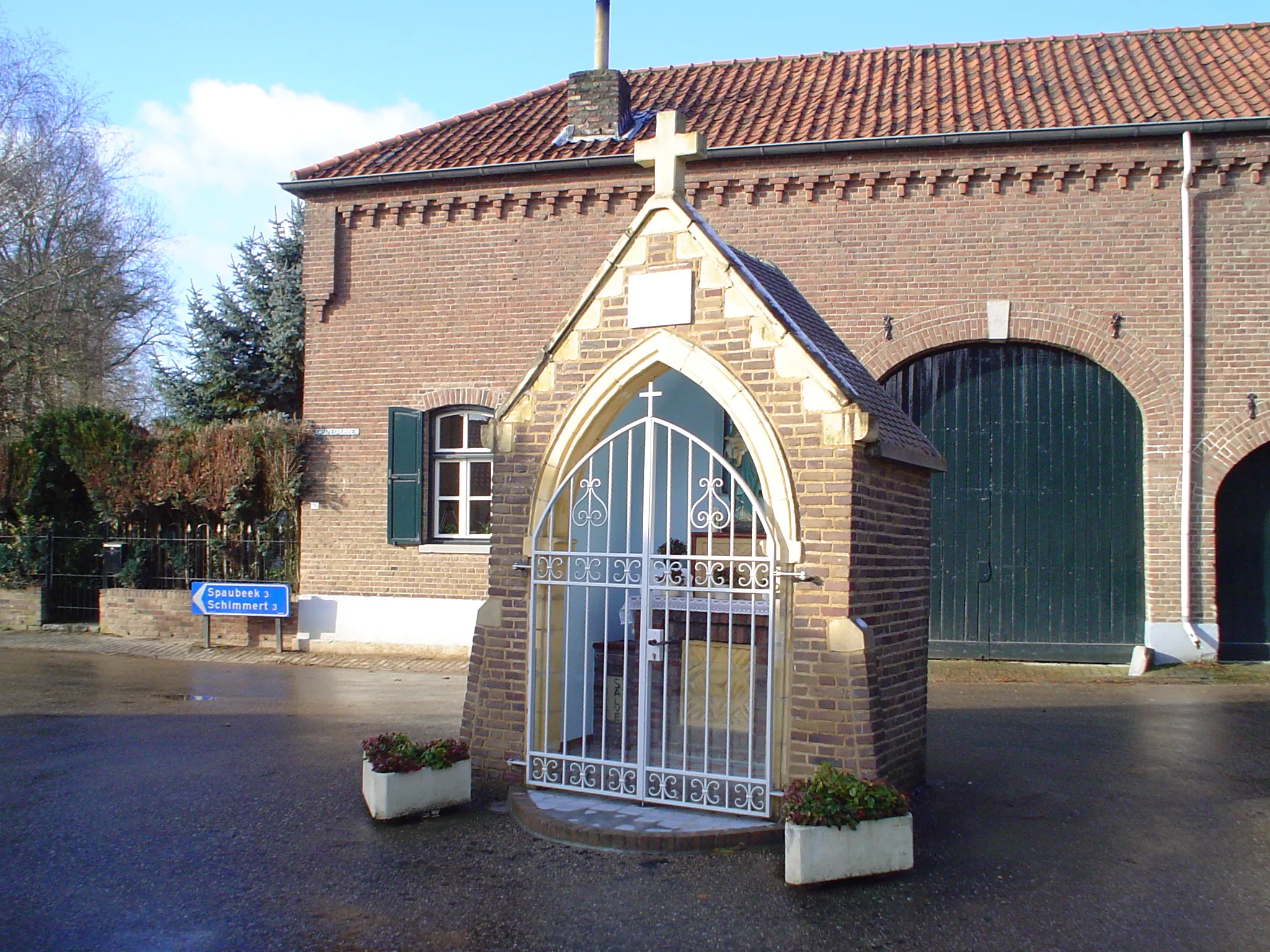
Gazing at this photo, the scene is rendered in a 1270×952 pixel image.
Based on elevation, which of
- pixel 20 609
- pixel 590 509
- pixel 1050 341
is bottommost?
pixel 20 609

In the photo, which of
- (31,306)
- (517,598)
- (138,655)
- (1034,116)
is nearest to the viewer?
(517,598)

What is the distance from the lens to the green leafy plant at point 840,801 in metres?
5.47

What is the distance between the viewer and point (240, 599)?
580 inches

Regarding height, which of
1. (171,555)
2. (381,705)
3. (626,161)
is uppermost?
(626,161)

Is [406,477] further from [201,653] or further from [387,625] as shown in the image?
[201,653]

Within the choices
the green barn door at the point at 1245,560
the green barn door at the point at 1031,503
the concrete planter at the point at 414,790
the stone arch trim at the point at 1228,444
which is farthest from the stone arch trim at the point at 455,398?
the green barn door at the point at 1245,560

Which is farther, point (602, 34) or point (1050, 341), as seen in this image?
point (602, 34)

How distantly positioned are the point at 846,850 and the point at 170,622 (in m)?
12.5

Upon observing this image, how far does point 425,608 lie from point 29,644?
5.71 metres

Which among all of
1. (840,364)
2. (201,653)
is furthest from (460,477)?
(840,364)

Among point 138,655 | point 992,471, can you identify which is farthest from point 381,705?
point 992,471

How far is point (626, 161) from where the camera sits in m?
14.2

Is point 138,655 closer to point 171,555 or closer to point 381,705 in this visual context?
point 171,555

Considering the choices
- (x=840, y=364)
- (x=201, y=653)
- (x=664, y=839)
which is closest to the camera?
(x=664, y=839)
